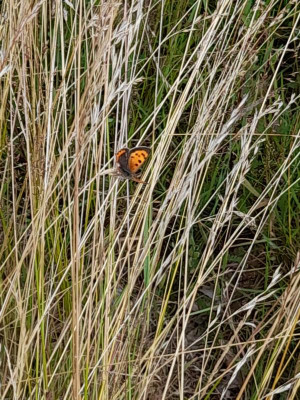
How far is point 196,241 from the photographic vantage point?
1994 mm

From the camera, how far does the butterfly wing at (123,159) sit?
53.1 inches

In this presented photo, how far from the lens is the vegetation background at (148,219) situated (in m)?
1.35

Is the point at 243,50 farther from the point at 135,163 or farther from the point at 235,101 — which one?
the point at 235,101

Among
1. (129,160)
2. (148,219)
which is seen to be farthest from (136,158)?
(148,219)

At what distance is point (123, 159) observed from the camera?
1.37 m

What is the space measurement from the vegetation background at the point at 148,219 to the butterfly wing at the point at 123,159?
0.18 ft

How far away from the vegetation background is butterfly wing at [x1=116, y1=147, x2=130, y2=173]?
0.06m

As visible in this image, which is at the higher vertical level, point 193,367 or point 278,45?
point 278,45

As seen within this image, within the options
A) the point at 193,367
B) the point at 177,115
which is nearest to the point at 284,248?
the point at 193,367

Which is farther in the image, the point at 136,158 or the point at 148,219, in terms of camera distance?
the point at 148,219

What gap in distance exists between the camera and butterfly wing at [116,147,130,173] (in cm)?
135

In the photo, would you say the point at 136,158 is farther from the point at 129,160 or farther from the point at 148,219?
the point at 148,219

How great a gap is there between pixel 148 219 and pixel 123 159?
295mm

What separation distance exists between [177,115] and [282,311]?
0.47 meters
